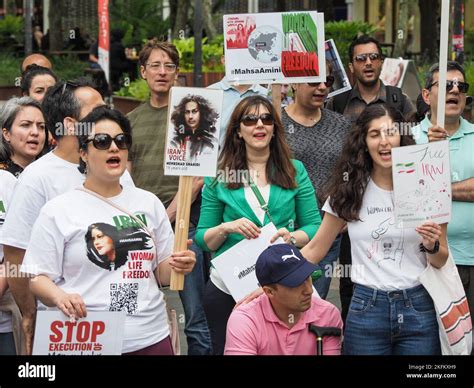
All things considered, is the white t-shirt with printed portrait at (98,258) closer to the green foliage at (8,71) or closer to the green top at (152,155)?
the green top at (152,155)

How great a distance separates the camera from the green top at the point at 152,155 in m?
7.28

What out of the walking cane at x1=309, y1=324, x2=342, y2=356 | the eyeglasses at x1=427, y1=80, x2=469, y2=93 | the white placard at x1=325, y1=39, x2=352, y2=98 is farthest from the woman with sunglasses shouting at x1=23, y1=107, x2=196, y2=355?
the white placard at x1=325, y1=39, x2=352, y2=98

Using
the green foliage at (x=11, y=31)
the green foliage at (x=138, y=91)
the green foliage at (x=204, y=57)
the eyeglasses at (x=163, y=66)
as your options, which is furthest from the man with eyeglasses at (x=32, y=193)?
the green foliage at (x=11, y=31)

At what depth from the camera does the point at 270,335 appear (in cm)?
534

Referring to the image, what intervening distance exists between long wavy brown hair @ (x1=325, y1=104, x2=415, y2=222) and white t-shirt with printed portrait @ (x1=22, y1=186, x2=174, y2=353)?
0.95 metres

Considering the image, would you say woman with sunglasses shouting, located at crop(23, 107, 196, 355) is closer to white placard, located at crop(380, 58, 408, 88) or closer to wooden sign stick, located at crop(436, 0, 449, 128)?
wooden sign stick, located at crop(436, 0, 449, 128)

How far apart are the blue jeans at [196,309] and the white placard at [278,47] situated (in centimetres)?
102

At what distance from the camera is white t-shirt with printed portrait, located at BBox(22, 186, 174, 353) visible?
5105mm

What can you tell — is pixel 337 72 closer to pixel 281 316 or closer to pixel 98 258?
pixel 281 316

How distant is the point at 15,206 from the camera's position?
562 cm

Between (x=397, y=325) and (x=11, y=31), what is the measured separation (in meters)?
25.1

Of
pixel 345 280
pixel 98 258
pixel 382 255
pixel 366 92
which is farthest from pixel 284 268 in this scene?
pixel 366 92

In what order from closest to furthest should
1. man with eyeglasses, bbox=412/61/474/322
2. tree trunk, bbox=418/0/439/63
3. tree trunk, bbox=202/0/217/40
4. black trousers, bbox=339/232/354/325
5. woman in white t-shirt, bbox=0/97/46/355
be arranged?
1. man with eyeglasses, bbox=412/61/474/322
2. woman in white t-shirt, bbox=0/97/46/355
3. black trousers, bbox=339/232/354/325
4. tree trunk, bbox=202/0/217/40
5. tree trunk, bbox=418/0/439/63
